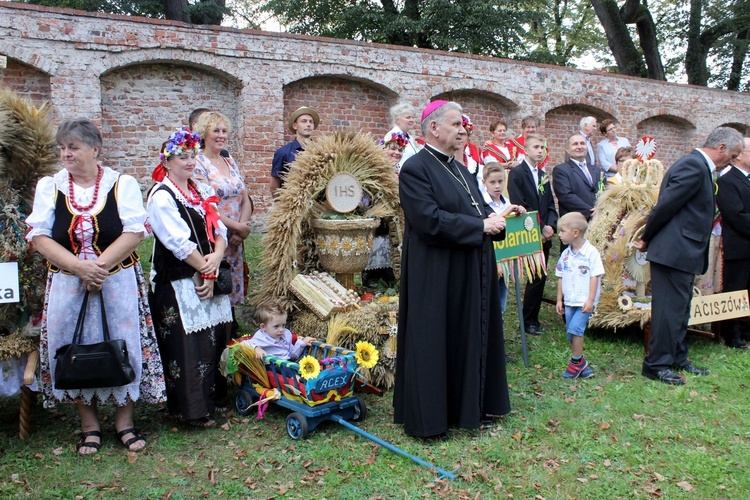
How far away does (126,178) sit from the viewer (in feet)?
12.7

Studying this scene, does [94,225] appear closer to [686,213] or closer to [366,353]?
[366,353]

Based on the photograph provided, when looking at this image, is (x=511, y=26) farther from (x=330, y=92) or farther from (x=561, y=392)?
(x=561, y=392)

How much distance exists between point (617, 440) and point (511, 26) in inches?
608

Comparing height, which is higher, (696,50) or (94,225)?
(696,50)

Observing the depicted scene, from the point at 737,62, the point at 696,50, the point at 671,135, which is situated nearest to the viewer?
the point at 671,135

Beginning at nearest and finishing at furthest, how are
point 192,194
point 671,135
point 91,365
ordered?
1. point 91,365
2. point 192,194
3. point 671,135

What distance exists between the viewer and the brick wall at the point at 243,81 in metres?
8.99

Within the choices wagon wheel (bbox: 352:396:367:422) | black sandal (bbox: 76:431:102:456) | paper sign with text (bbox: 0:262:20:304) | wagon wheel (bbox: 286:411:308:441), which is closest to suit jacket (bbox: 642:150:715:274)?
wagon wheel (bbox: 352:396:367:422)

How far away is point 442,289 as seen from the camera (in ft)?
12.7

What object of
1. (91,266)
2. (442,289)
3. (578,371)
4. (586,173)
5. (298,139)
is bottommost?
(578,371)

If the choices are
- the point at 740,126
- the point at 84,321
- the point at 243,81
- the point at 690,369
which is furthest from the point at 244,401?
the point at 740,126

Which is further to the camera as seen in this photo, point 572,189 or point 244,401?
point 572,189

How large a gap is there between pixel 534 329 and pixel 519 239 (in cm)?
168

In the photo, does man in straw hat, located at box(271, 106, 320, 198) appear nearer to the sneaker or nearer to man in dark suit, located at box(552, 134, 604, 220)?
man in dark suit, located at box(552, 134, 604, 220)
